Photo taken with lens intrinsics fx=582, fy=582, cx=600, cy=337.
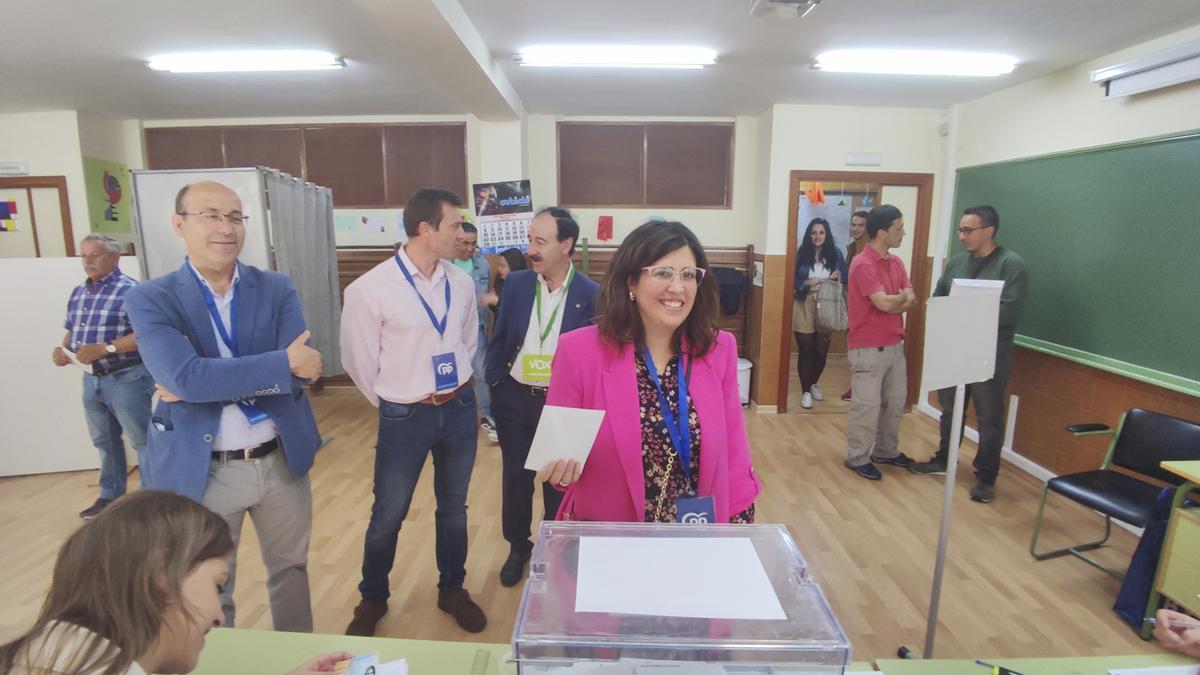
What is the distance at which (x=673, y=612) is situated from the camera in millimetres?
689

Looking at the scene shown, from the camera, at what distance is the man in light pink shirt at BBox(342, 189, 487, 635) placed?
2094 mm

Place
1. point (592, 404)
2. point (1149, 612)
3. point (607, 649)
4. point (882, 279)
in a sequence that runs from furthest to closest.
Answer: point (882, 279)
point (1149, 612)
point (592, 404)
point (607, 649)

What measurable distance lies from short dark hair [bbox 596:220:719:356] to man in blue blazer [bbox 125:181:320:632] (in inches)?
34.1

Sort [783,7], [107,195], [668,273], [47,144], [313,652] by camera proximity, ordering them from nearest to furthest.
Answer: [313,652], [668,273], [783,7], [47,144], [107,195]

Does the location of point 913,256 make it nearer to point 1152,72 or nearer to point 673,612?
point 1152,72

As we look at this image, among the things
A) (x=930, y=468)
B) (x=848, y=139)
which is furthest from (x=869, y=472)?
A: (x=848, y=139)

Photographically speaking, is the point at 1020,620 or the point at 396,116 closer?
the point at 1020,620

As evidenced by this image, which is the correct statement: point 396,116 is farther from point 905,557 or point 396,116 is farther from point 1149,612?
point 1149,612

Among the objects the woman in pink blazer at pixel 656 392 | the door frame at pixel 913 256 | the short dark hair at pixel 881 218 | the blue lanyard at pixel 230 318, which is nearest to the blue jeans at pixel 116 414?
the blue lanyard at pixel 230 318

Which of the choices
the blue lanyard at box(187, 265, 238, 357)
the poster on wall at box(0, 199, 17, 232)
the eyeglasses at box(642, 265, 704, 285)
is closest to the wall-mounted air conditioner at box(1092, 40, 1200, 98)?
the eyeglasses at box(642, 265, 704, 285)

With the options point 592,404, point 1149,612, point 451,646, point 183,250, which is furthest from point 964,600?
point 183,250

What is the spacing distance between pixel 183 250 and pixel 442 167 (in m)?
2.87

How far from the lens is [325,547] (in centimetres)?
302

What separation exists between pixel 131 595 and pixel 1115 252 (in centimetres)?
456
